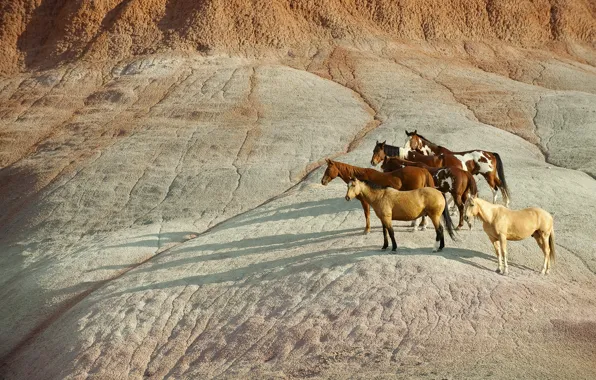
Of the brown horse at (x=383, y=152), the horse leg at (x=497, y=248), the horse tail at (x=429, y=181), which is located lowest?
the brown horse at (x=383, y=152)

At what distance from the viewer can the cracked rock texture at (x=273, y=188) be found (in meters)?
17.1

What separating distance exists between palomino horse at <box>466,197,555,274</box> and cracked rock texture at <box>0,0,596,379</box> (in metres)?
0.70

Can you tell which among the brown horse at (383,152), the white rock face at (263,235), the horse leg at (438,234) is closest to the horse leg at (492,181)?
the white rock face at (263,235)

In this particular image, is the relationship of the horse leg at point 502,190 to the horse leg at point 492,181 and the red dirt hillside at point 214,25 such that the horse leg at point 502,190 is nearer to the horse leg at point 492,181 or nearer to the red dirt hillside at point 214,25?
the horse leg at point 492,181

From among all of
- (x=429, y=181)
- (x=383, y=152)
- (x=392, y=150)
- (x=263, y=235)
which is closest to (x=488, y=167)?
(x=392, y=150)

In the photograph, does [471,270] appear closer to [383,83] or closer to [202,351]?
[202,351]

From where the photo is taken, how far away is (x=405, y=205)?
18906 millimetres

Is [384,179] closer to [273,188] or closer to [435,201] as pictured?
[435,201]

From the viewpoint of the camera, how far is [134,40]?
140ft

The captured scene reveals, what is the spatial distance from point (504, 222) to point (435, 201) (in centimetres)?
147

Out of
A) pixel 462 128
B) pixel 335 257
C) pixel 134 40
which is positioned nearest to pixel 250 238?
pixel 335 257

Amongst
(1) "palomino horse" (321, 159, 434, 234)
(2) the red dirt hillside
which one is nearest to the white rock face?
(1) "palomino horse" (321, 159, 434, 234)

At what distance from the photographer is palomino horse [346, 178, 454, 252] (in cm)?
1884

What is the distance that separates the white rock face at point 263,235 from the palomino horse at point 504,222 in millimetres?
717
